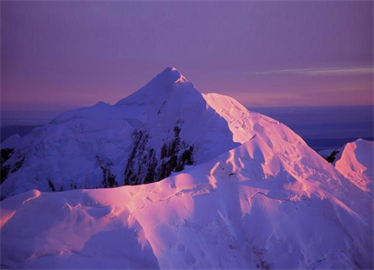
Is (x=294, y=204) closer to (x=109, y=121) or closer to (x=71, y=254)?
(x=71, y=254)

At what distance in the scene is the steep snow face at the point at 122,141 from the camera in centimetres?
2458

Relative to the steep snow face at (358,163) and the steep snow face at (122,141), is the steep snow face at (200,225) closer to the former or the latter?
the steep snow face at (122,141)

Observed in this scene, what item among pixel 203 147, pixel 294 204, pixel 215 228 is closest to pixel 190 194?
pixel 215 228

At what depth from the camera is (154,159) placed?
27078 millimetres

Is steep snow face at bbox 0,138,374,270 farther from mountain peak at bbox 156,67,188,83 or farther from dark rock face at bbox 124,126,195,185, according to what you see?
mountain peak at bbox 156,67,188,83

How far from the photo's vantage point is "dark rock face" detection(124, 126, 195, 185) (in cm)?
2363

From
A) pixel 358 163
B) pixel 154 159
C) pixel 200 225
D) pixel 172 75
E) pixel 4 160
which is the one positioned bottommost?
pixel 4 160

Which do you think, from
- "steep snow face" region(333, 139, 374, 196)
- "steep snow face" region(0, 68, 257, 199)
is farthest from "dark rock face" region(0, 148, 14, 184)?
"steep snow face" region(333, 139, 374, 196)

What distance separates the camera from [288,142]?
2197 cm

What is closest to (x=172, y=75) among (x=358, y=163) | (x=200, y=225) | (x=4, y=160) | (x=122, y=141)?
(x=122, y=141)

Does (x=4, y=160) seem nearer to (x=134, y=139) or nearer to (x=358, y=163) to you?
(x=134, y=139)

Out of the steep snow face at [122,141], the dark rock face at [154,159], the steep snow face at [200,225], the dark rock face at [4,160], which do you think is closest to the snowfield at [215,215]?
the steep snow face at [200,225]

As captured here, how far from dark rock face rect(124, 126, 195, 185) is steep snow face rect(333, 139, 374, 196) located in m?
9.69

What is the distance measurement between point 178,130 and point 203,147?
4510 mm
